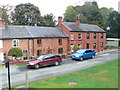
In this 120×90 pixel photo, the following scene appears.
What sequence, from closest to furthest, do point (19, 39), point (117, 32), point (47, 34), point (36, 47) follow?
point (19, 39) → point (36, 47) → point (47, 34) → point (117, 32)

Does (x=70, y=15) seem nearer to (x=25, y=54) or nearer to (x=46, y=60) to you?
(x=25, y=54)

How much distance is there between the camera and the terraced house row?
853 inches

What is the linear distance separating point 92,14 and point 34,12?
1755 cm

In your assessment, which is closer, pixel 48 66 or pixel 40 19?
pixel 48 66

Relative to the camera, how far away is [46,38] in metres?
24.6

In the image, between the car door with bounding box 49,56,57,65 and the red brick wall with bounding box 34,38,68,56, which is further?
the red brick wall with bounding box 34,38,68,56

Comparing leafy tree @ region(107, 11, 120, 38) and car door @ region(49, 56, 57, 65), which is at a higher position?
leafy tree @ region(107, 11, 120, 38)

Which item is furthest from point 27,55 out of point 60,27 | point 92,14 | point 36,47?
point 92,14

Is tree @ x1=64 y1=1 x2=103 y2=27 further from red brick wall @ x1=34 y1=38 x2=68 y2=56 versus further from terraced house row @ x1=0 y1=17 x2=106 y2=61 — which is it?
red brick wall @ x1=34 y1=38 x2=68 y2=56

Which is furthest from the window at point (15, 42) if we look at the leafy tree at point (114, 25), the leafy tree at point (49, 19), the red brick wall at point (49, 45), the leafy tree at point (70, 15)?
the leafy tree at point (114, 25)

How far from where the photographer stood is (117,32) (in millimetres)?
38281

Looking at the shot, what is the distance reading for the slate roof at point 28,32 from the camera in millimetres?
21750

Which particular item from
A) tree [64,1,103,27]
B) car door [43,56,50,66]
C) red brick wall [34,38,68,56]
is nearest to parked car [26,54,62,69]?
car door [43,56,50,66]

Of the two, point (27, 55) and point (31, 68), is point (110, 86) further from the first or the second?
point (27, 55)
